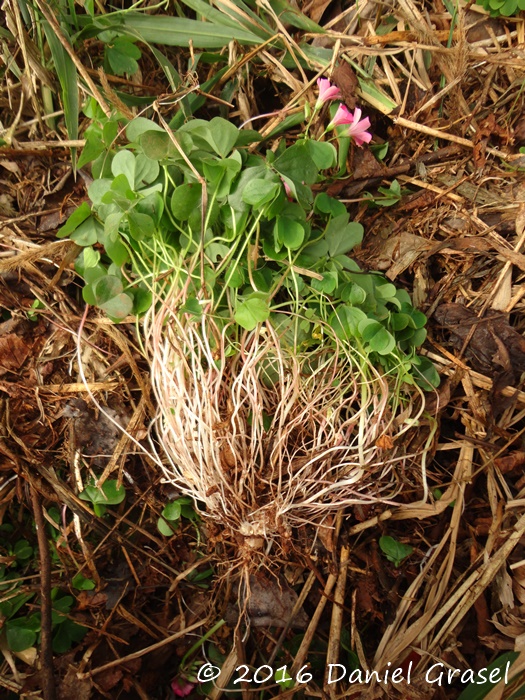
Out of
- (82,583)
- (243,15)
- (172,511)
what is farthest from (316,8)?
(82,583)

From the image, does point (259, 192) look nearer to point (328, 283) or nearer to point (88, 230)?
point (328, 283)

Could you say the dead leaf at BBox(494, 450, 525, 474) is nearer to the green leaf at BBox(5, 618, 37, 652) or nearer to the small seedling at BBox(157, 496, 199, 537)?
the small seedling at BBox(157, 496, 199, 537)

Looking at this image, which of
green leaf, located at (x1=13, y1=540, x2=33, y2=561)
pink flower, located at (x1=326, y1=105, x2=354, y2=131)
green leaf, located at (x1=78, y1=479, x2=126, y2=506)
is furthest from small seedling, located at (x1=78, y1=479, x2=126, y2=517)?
pink flower, located at (x1=326, y1=105, x2=354, y2=131)

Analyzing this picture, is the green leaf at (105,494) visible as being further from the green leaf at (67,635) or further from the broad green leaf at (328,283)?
the broad green leaf at (328,283)

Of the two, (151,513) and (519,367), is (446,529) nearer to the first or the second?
(519,367)

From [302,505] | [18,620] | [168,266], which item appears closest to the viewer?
[168,266]

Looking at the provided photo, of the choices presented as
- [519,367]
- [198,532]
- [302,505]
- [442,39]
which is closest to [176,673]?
[198,532]

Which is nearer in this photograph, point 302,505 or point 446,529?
point 302,505
